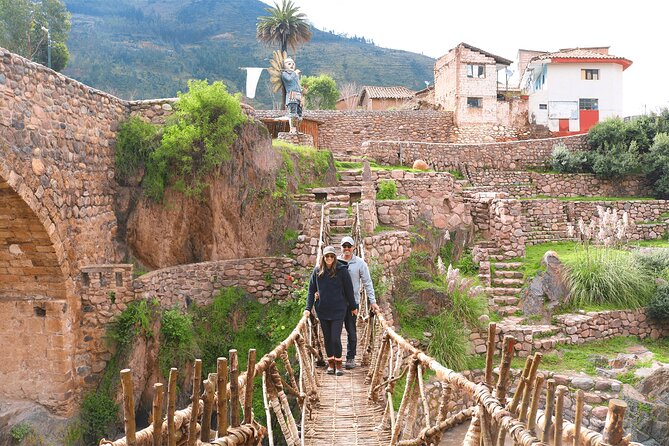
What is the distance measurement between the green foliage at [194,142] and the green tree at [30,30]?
685 inches

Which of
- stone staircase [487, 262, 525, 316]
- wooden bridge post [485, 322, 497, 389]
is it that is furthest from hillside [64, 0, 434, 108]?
wooden bridge post [485, 322, 497, 389]

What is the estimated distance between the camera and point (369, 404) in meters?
6.12

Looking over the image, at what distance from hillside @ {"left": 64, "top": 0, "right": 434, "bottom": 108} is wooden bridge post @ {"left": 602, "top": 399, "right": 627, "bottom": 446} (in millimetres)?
49315

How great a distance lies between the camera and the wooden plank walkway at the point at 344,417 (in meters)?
5.38

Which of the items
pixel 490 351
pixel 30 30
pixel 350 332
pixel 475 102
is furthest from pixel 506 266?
pixel 30 30

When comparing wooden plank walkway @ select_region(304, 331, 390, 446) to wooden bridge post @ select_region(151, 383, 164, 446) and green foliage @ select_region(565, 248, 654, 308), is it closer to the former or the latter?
wooden bridge post @ select_region(151, 383, 164, 446)

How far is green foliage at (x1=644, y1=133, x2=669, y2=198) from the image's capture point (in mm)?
20906

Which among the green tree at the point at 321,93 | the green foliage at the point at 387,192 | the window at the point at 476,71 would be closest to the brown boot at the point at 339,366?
the green foliage at the point at 387,192

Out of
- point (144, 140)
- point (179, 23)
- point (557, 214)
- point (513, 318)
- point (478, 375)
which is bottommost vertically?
point (478, 375)

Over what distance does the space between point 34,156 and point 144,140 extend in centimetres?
273

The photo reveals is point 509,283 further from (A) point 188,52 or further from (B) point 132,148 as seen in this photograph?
(A) point 188,52

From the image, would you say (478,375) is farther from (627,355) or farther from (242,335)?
(242,335)

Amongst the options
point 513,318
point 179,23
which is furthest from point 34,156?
point 179,23

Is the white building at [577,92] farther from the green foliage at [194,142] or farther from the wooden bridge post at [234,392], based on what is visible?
the wooden bridge post at [234,392]
